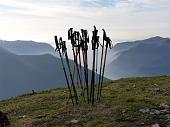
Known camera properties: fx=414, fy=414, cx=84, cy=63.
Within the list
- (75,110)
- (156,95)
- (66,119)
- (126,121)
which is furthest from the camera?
(156,95)

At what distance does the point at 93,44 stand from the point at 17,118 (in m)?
6.15

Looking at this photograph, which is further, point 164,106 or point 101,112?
point 164,106

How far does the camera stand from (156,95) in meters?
26.8

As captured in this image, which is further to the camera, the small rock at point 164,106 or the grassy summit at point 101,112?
the small rock at point 164,106

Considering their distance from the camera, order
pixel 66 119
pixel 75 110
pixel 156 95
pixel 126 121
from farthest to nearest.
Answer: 1. pixel 156 95
2. pixel 75 110
3. pixel 66 119
4. pixel 126 121

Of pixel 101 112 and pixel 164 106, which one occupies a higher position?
pixel 164 106

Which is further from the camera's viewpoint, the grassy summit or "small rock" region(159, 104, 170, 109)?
"small rock" region(159, 104, 170, 109)

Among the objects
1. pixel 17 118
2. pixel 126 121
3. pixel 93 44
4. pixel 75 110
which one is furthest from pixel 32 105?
pixel 126 121

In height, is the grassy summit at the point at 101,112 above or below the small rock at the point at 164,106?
below

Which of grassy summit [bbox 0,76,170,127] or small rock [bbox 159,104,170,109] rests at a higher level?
small rock [bbox 159,104,170,109]

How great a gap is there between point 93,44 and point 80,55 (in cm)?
145

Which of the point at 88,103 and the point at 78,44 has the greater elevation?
the point at 78,44

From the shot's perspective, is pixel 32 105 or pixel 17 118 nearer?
pixel 17 118

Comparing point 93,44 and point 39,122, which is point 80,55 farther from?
point 39,122
